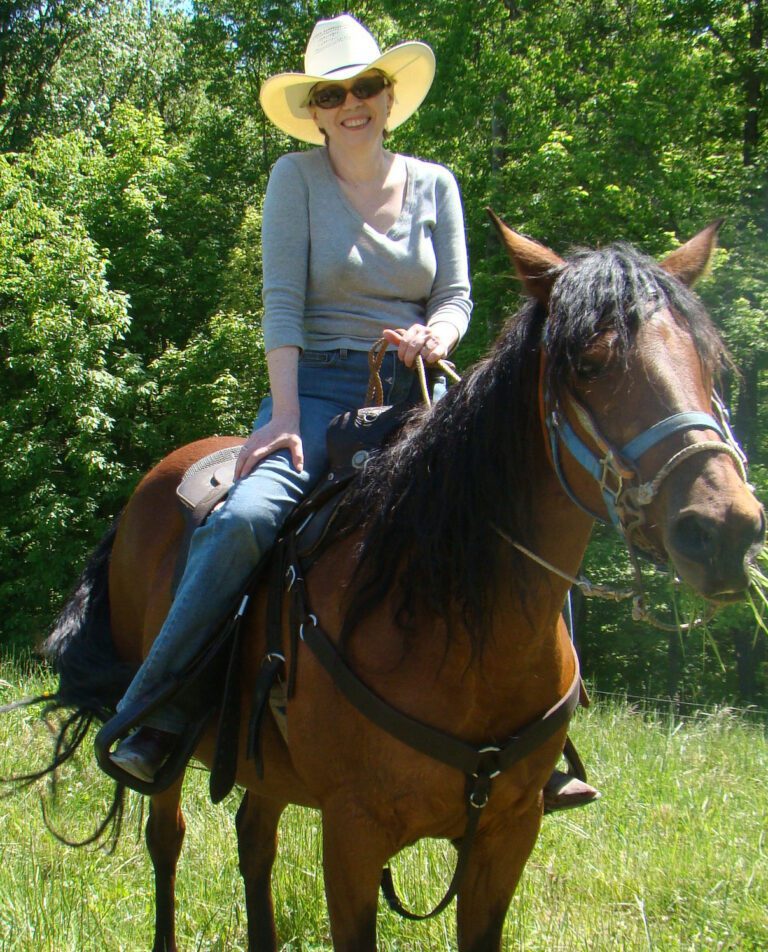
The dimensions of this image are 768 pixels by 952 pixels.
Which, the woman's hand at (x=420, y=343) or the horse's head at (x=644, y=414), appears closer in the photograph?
the horse's head at (x=644, y=414)

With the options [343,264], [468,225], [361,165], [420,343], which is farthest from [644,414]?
[468,225]

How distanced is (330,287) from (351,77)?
70 centimetres

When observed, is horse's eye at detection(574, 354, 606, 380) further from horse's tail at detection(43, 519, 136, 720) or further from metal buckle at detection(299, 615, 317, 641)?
horse's tail at detection(43, 519, 136, 720)

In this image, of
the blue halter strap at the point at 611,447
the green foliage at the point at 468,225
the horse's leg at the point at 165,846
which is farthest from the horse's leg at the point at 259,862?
the green foliage at the point at 468,225

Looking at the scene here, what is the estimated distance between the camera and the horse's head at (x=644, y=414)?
196cm

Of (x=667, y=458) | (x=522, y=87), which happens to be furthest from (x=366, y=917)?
(x=522, y=87)

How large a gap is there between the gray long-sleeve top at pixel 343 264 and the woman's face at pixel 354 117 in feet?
0.39

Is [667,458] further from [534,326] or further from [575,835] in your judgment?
[575,835]

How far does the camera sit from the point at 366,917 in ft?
8.84

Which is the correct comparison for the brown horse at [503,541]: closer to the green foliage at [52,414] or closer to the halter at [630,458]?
the halter at [630,458]

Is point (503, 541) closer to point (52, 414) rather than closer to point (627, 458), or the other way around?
point (627, 458)

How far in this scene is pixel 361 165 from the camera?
3.41 m

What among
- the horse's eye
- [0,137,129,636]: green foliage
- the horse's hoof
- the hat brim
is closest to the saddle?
the horse's hoof

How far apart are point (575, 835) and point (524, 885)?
25.4 inches
